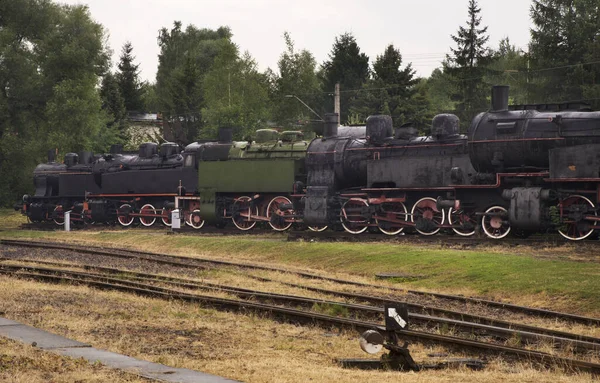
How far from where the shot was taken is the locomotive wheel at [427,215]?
83.0 ft

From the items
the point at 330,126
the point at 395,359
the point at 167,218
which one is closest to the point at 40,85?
the point at 167,218

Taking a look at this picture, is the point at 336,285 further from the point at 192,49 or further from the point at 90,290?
the point at 192,49

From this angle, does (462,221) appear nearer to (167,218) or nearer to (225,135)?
(225,135)

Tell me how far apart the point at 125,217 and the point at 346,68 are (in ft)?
115

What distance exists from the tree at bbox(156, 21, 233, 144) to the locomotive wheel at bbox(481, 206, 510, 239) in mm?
44118

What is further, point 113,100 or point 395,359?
point 113,100

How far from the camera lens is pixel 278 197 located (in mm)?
30844

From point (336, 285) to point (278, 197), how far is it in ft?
43.2

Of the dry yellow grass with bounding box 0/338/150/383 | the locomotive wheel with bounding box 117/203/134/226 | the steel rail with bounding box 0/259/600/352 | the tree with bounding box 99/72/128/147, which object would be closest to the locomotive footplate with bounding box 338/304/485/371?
the steel rail with bounding box 0/259/600/352

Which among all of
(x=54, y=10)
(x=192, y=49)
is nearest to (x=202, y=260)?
(x=54, y=10)

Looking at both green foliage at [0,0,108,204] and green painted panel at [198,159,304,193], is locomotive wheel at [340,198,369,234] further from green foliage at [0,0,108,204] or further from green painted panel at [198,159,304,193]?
green foliage at [0,0,108,204]

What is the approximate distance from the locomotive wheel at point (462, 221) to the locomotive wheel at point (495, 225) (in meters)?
0.38

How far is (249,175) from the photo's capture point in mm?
31438

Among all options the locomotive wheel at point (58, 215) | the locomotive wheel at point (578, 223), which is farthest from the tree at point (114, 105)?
the locomotive wheel at point (578, 223)
